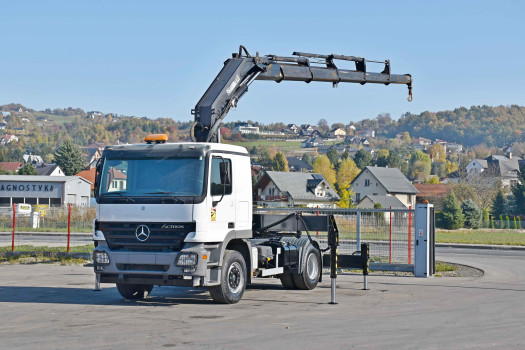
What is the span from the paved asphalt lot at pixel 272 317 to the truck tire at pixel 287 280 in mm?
266

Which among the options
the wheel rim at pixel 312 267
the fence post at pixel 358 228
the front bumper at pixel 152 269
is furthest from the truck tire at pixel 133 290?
the fence post at pixel 358 228

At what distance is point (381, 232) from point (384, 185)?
4080 inches

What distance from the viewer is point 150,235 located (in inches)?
532

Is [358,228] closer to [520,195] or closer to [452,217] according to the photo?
[452,217]

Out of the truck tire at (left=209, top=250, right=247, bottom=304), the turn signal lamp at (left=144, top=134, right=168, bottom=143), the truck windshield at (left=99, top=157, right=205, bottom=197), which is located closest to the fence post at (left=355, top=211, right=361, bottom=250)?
the truck tire at (left=209, top=250, right=247, bottom=304)

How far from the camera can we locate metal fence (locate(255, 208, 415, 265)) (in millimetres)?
21875

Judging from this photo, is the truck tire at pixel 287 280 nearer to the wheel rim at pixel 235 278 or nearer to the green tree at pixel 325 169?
the wheel rim at pixel 235 278

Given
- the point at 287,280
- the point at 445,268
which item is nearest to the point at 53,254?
the point at 287,280

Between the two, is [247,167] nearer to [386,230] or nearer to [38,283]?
[38,283]

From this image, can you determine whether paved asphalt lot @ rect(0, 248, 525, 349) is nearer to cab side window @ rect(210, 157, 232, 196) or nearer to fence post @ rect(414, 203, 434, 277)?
fence post @ rect(414, 203, 434, 277)

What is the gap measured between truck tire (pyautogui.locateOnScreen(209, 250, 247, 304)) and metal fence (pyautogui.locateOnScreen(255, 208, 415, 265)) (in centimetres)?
755

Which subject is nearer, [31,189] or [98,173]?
[98,173]

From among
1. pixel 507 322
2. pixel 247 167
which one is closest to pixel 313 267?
pixel 247 167

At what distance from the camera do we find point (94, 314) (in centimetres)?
1288
